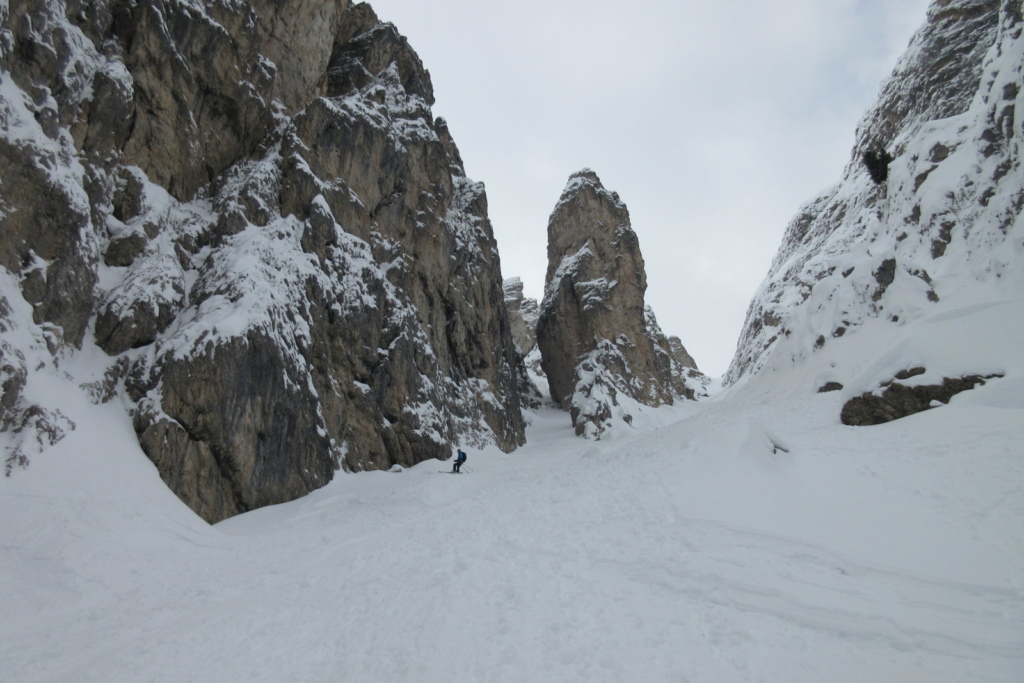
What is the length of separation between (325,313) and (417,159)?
57.1ft

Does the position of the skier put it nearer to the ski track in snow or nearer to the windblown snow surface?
the windblown snow surface

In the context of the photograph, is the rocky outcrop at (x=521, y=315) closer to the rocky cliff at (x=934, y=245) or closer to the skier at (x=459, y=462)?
the rocky cliff at (x=934, y=245)

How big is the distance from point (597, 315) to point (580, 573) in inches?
1897

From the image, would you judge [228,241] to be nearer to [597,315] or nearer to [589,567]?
[589,567]

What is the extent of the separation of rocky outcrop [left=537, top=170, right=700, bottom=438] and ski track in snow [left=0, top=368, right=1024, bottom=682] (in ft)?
118

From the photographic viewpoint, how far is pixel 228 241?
898 inches

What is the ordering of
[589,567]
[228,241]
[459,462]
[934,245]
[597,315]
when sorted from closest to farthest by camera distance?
[589,567], [228,241], [459,462], [934,245], [597,315]

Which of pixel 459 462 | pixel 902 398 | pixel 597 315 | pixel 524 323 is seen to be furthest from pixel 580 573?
pixel 524 323

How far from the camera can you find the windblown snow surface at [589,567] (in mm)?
6840

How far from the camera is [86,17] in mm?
20672

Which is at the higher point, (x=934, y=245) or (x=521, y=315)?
(x=521, y=315)

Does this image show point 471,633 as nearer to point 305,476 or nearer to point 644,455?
point 644,455

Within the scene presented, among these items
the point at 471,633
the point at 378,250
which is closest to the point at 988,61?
the point at 378,250

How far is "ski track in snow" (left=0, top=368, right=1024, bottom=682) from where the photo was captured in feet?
22.3
